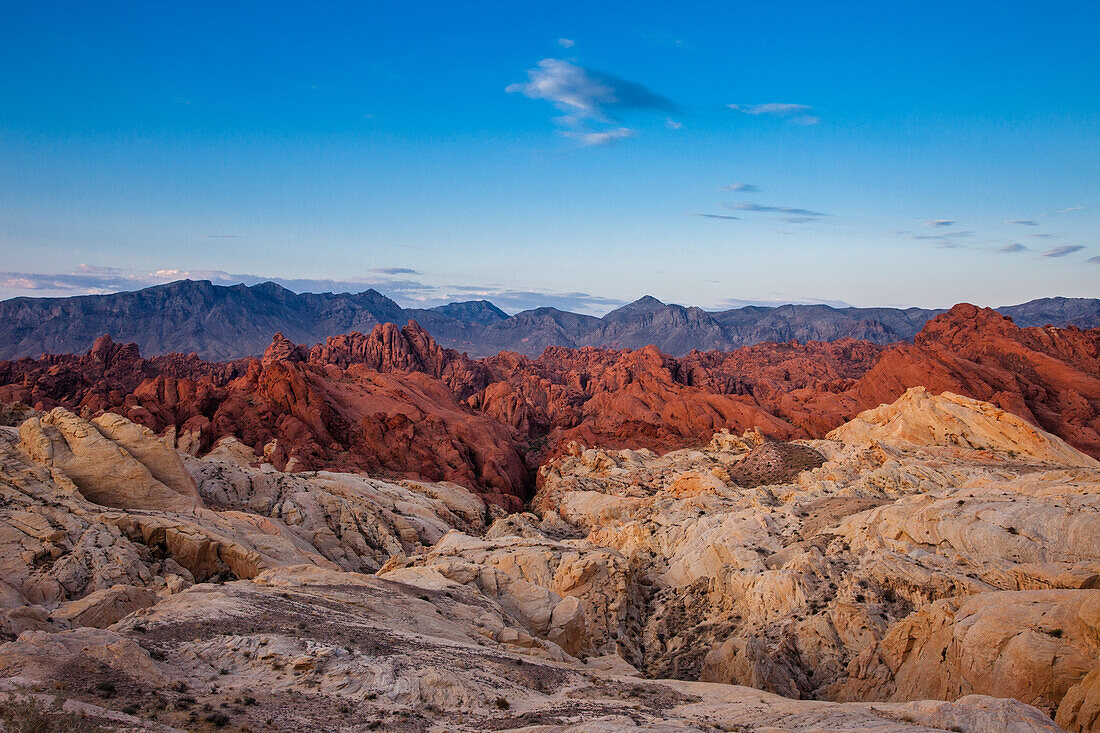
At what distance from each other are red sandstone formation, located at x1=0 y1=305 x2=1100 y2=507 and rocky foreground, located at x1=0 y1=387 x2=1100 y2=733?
22.5 meters

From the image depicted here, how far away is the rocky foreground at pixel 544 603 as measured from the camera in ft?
53.7

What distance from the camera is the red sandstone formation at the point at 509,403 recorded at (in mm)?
77688

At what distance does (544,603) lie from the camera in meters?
33.5

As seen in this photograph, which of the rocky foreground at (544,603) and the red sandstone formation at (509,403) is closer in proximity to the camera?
the rocky foreground at (544,603)

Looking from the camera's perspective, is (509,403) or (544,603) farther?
(509,403)

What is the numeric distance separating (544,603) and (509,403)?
85.8 m

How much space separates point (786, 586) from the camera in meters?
32.2

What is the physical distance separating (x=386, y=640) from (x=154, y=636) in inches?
263

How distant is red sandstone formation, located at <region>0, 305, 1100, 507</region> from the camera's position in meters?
77.7

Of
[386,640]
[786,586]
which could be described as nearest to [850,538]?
[786,586]

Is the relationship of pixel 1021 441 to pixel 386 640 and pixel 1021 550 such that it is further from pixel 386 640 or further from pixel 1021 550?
pixel 386 640

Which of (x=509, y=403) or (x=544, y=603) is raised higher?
(x=509, y=403)

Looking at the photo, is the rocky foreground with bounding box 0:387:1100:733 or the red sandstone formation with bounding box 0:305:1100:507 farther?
the red sandstone formation with bounding box 0:305:1100:507

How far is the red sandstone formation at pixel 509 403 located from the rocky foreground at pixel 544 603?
73.8 ft
